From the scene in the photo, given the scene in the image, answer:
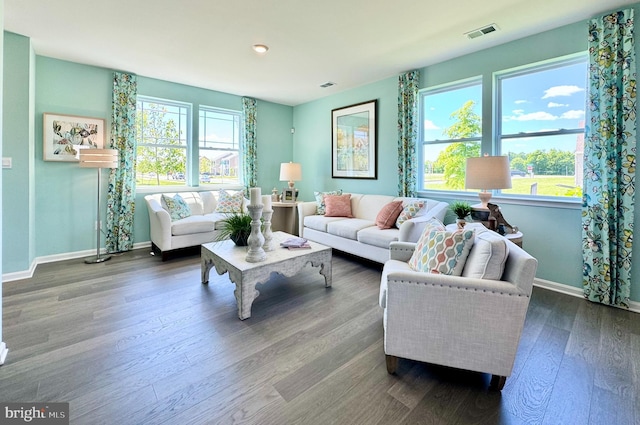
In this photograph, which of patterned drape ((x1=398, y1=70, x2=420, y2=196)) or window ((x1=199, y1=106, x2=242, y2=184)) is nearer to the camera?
patterned drape ((x1=398, y1=70, x2=420, y2=196))

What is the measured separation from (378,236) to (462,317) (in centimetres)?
197

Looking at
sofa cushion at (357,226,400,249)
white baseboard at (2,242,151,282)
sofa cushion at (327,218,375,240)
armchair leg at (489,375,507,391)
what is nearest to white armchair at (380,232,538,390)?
armchair leg at (489,375,507,391)

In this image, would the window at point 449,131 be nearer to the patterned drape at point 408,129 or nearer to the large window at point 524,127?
the large window at point 524,127

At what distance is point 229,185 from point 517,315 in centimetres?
499

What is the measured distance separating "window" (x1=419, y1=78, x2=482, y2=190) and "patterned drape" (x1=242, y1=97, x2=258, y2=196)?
3091 millimetres

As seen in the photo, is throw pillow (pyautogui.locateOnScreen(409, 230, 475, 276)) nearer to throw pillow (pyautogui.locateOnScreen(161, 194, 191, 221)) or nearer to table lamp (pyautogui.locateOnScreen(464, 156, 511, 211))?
table lamp (pyautogui.locateOnScreen(464, 156, 511, 211))

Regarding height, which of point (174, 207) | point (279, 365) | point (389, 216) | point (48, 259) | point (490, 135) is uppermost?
point (490, 135)

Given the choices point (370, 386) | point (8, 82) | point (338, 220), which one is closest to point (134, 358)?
point (370, 386)

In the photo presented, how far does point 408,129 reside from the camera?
13.3 ft

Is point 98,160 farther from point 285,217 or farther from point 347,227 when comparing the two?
point 347,227

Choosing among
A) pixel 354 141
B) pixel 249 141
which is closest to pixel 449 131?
pixel 354 141

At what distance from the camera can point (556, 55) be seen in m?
2.91

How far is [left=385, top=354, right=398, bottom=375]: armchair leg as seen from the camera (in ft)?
5.53

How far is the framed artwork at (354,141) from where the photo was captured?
466 centimetres
